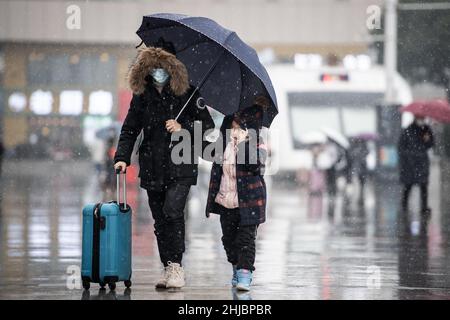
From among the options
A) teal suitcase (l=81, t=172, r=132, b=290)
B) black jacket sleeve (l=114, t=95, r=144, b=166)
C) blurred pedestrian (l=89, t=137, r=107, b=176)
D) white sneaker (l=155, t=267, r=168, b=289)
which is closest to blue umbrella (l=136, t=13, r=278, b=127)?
black jacket sleeve (l=114, t=95, r=144, b=166)

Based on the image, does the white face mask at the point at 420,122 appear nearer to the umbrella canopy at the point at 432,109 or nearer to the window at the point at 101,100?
the umbrella canopy at the point at 432,109

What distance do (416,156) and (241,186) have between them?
477 inches

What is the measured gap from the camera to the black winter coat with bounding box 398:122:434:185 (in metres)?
21.8

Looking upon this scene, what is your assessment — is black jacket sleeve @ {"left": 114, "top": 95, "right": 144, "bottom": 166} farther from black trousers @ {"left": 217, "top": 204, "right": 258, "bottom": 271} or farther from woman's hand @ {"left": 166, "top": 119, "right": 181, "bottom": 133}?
black trousers @ {"left": 217, "top": 204, "right": 258, "bottom": 271}

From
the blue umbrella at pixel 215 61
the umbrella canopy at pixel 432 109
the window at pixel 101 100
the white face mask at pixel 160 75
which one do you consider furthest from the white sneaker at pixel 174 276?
the window at pixel 101 100

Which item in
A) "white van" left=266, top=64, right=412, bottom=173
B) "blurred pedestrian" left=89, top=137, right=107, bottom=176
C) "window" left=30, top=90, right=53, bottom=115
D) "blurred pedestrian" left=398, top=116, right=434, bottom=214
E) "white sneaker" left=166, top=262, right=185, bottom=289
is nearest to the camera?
"white sneaker" left=166, top=262, right=185, bottom=289

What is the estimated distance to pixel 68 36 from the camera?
68875 mm

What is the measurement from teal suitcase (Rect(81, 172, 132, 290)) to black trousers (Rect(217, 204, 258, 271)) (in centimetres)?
77

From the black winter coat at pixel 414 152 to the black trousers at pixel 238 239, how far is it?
11.6 meters

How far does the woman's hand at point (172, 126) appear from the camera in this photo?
10.1 meters

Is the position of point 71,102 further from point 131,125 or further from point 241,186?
point 241,186

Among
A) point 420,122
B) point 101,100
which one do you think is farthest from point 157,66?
point 101,100

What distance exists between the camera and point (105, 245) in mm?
10047

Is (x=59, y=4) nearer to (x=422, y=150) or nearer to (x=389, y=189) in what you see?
(x=389, y=189)
